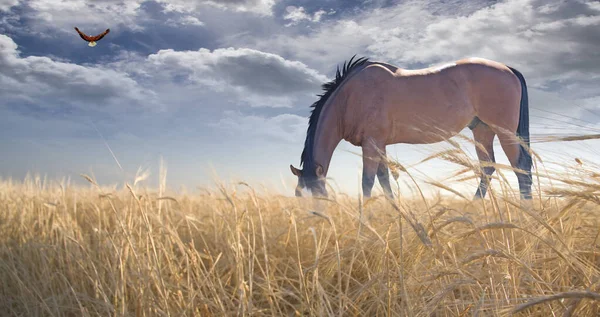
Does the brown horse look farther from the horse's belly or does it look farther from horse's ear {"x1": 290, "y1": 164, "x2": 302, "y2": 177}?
horse's ear {"x1": 290, "y1": 164, "x2": 302, "y2": 177}

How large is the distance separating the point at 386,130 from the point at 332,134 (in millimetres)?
742

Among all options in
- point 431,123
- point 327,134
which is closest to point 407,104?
point 431,123

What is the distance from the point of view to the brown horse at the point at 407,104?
19.2 ft

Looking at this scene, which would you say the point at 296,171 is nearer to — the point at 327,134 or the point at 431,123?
the point at 327,134

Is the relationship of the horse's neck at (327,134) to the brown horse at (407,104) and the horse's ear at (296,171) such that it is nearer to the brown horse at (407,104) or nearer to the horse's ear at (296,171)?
the brown horse at (407,104)

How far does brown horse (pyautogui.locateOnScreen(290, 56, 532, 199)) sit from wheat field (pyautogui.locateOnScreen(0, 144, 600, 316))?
2.75 m

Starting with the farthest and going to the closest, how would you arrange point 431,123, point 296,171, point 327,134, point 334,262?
point 327,134, point 431,123, point 296,171, point 334,262

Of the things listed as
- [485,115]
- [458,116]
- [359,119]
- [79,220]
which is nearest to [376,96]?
[359,119]

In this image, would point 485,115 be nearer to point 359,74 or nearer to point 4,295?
point 359,74

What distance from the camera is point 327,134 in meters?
6.00

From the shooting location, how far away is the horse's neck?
5.90m

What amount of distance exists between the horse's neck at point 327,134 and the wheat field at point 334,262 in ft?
8.33

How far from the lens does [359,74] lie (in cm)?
609

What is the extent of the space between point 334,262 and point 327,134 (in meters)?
4.10
